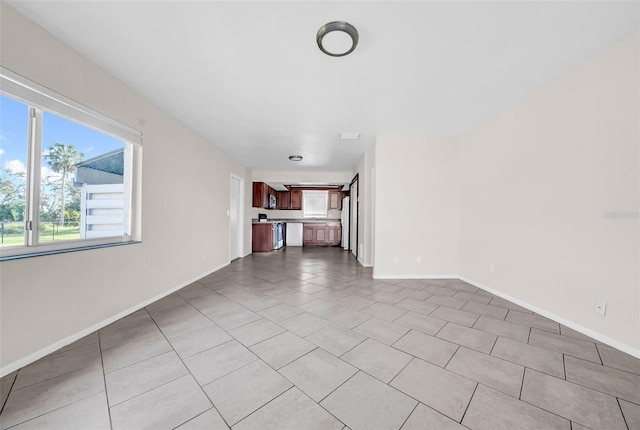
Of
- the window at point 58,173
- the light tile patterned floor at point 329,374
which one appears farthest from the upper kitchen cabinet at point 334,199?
the window at point 58,173

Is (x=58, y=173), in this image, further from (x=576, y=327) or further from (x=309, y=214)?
(x=309, y=214)

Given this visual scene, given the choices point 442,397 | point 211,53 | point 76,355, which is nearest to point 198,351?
point 76,355

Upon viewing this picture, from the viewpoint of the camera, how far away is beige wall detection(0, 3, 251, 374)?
1.59m

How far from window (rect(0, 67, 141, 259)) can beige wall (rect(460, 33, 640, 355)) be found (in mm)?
4436

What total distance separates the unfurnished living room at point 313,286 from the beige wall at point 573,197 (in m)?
0.02

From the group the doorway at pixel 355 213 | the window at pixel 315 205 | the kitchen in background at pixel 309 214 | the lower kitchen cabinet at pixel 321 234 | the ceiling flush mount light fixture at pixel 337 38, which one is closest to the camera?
the ceiling flush mount light fixture at pixel 337 38

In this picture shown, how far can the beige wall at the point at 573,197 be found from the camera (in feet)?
6.05

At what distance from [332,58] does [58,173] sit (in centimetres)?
248

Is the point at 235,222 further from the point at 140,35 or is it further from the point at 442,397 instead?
the point at 442,397

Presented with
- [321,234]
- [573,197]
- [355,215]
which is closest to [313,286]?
[573,197]

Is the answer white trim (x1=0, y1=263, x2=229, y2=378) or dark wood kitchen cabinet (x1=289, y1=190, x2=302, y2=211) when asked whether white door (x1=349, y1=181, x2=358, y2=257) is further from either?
white trim (x1=0, y1=263, x2=229, y2=378)

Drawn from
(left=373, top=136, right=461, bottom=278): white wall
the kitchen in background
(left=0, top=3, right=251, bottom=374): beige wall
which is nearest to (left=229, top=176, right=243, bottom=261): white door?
(left=0, top=3, right=251, bottom=374): beige wall

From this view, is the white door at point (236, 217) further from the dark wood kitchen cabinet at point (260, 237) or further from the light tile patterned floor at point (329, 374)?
the light tile patterned floor at point (329, 374)

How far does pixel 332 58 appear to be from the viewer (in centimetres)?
204
